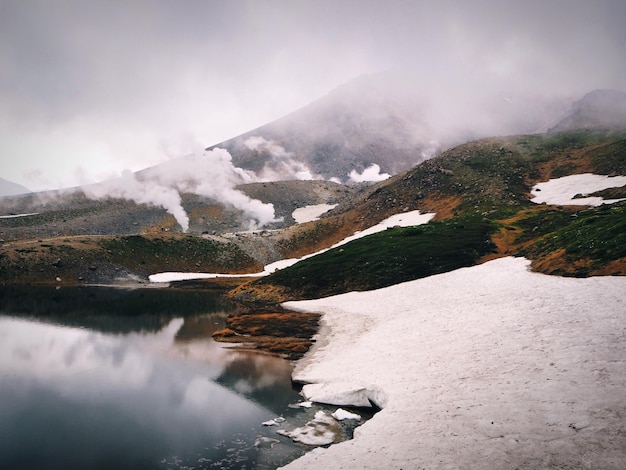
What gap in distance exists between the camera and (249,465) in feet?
59.4

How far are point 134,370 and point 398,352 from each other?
70.6 ft

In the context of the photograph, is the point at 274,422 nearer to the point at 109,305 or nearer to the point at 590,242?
the point at 590,242

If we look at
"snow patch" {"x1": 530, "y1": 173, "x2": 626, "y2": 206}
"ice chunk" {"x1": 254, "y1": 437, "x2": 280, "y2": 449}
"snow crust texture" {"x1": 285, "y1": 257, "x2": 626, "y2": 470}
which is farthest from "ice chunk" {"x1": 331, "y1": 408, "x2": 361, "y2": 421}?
"snow patch" {"x1": 530, "y1": 173, "x2": 626, "y2": 206}

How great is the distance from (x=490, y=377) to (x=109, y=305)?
70.3 meters

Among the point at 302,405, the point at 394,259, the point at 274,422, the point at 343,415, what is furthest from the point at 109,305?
the point at 343,415

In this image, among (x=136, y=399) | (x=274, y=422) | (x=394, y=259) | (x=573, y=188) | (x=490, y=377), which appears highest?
(x=573, y=188)

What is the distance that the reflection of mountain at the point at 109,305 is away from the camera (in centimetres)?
5697

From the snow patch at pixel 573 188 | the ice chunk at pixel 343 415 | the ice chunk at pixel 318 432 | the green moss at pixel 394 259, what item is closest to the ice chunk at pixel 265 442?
the ice chunk at pixel 318 432

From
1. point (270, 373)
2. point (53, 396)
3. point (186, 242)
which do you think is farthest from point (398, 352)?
point (186, 242)

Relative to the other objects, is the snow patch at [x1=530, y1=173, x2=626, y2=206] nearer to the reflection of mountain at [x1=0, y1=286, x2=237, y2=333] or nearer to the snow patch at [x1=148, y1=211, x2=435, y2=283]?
the snow patch at [x1=148, y1=211, x2=435, y2=283]

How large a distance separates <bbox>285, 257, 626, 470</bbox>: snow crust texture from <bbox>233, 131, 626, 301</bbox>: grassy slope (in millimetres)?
9145

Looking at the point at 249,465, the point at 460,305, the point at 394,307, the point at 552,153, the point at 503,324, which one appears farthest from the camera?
the point at 552,153

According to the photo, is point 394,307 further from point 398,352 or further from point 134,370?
point 134,370

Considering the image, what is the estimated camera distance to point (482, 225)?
264ft
